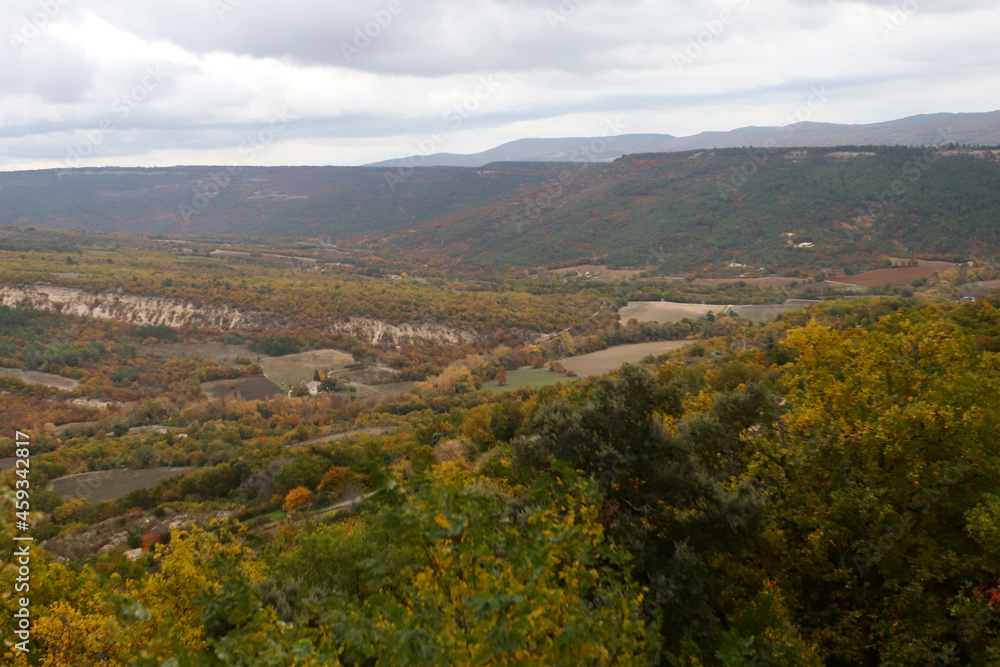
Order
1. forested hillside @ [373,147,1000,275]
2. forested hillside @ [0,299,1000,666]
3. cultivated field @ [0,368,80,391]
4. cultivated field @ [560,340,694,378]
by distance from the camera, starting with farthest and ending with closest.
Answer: forested hillside @ [373,147,1000,275], cultivated field @ [0,368,80,391], cultivated field @ [560,340,694,378], forested hillside @ [0,299,1000,666]

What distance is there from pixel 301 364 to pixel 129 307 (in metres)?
37.3

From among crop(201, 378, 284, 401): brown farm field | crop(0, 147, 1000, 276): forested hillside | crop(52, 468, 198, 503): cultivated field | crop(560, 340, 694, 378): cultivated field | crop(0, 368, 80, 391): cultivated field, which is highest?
crop(0, 147, 1000, 276): forested hillside

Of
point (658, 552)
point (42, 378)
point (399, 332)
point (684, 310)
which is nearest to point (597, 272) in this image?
point (684, 310)

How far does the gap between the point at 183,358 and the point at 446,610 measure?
101 m

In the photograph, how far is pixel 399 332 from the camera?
4198 inches

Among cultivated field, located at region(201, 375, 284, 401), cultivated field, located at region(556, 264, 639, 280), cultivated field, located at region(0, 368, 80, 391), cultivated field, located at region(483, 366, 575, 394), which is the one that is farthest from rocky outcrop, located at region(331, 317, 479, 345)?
cultivated field, located at region(556, 264, 639, 280)

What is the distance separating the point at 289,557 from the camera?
1686 cm

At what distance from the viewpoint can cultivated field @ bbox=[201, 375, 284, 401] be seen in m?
81.4

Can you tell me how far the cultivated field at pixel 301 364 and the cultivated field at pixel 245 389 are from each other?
2.82 meters

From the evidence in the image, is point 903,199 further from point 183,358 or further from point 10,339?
point 10,339

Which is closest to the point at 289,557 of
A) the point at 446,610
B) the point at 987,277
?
the point at 446,610

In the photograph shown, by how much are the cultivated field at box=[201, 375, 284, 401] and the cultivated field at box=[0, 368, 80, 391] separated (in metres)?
15.7

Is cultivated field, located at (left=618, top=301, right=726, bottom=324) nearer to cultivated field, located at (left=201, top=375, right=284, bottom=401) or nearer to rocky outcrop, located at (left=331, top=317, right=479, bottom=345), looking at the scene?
rocky outcrop, located at (left=331, top=317, right=479, bottom=345)

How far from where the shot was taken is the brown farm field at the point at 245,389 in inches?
3204
